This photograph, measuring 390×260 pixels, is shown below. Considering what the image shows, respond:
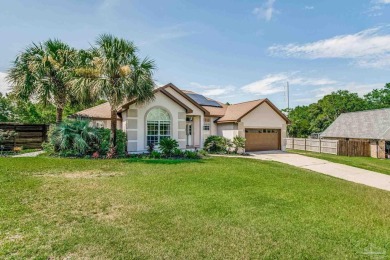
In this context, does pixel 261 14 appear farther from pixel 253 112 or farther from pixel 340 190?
pixel 340 190

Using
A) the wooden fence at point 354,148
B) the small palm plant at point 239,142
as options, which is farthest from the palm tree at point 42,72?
the wooden fence at point 354,148

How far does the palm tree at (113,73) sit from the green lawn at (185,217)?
610 cm

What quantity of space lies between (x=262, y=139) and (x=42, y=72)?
19.6 meters

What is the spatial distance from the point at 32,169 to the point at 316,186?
12421mm

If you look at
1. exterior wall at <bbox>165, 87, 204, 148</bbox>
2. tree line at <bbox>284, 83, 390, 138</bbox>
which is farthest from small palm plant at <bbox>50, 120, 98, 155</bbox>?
tree line at <bbox>284, 83, 390, 138</bbox>

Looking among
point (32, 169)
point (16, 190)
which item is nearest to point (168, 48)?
point (32, 169)

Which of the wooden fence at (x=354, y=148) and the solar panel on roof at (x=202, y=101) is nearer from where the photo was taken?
the solar panel on roof at (x=202, y=101)

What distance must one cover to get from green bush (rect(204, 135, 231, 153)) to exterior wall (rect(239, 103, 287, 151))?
1815mm

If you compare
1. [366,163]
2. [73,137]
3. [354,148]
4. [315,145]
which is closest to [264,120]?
[366,163]

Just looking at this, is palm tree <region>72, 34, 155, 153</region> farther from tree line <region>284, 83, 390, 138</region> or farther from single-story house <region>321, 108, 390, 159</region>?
tree line <region>284, 83, 390, 138</region>

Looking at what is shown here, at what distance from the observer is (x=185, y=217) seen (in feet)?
17.8

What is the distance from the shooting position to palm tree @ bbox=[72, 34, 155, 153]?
13984 millimetres

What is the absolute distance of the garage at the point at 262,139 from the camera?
21469mm

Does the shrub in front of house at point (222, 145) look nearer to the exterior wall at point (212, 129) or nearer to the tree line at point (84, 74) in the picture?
the exterior wall at point (212, 129)
